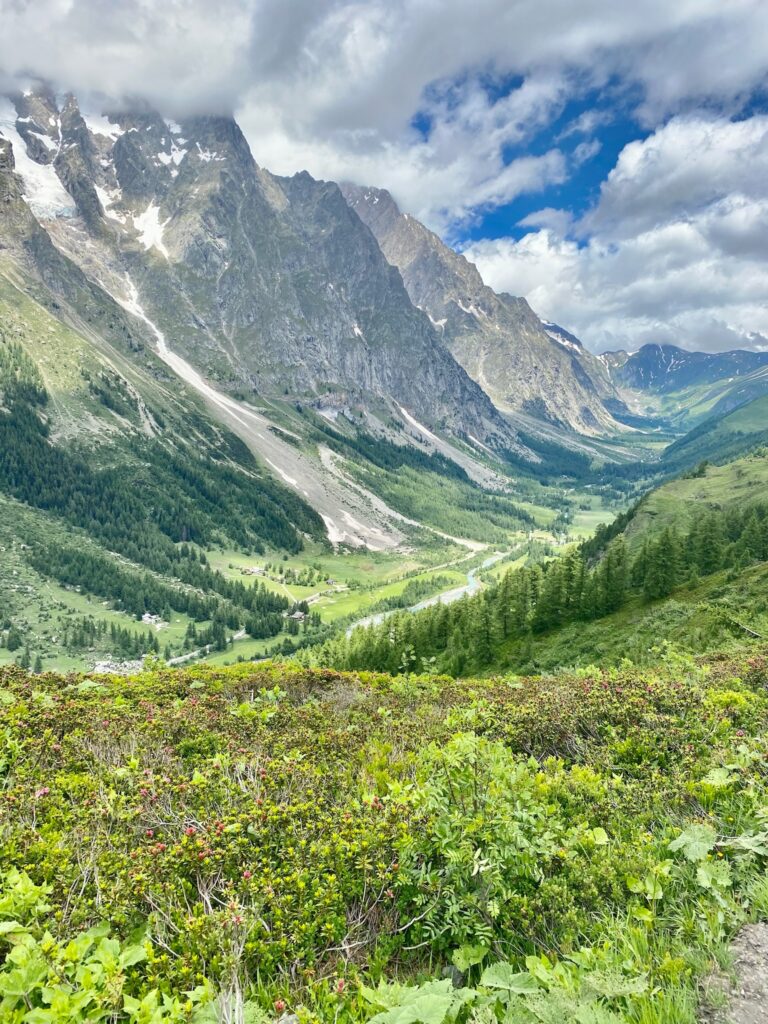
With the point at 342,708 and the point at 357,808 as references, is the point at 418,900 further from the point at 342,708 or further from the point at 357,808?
the point at 342,708

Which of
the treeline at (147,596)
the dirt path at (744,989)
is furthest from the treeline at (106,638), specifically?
the dirt path at (744,989)

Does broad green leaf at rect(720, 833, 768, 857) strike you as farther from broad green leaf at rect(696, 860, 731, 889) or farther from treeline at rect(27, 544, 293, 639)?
treeline at rect(27, 544, 293, 639)

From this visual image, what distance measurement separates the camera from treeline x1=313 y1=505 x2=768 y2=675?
6084cm

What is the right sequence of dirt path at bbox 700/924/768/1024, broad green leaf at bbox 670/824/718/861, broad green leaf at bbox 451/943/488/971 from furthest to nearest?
broad green leaf at bbox 670/824/718/861 < broad green leaf at bbox 451/943/488/971 < dirt path at bbox 700/924/768/1024

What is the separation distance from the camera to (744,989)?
429 centimetres

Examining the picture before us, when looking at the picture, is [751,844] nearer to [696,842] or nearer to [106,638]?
[696,842]

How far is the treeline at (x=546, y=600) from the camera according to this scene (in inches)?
2395

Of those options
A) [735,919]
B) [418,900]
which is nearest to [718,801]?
[735,919]

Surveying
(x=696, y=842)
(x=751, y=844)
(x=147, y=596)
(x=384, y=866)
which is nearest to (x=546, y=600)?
(x=696, y=842)

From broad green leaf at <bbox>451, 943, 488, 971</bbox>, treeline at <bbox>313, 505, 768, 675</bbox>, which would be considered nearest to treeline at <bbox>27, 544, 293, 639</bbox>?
treeline at <bbox>313, 505, 768, 675</bbox>

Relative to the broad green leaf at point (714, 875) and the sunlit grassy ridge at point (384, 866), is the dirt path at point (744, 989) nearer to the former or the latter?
the sunlit grassy ridge at point (384, 866)

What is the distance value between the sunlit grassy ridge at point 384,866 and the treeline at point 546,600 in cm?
5141

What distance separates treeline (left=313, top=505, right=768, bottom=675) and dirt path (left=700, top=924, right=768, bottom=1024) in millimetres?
55627

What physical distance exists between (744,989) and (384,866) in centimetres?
361
